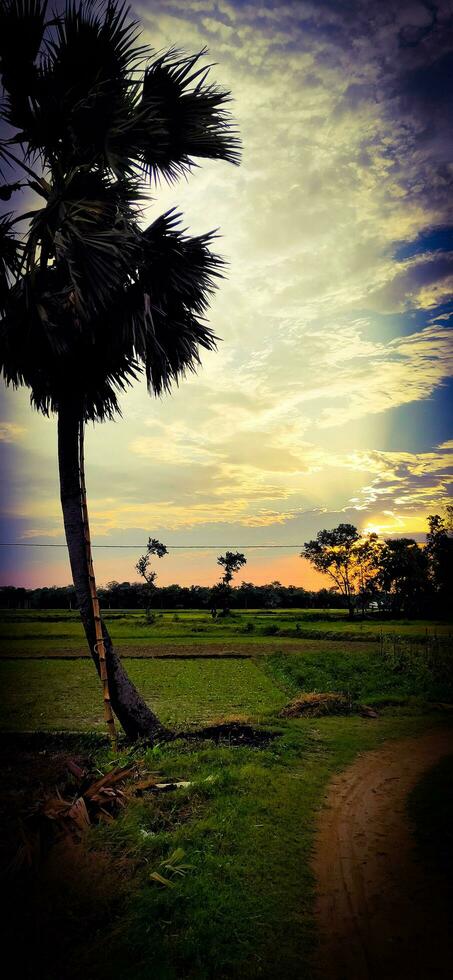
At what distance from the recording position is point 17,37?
7.89m

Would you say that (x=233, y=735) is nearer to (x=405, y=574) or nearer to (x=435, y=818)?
(x=435, y=818)

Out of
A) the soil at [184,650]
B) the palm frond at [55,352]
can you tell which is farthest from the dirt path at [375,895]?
the soil at [184,650]

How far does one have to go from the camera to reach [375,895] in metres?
4.78

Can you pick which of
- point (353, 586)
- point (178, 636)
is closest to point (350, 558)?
point (353, 586)

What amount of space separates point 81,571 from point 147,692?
962cm

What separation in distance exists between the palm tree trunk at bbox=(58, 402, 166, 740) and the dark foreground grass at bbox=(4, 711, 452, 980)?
1.44m

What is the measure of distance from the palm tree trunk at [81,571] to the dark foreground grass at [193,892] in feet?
4.71

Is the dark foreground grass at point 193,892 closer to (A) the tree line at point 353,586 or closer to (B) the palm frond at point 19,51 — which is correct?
(B) the palm frond at point 19,51

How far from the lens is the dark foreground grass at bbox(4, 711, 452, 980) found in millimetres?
3834

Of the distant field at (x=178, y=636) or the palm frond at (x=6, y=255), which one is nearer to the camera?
the palm frond at (x=6, y=255)

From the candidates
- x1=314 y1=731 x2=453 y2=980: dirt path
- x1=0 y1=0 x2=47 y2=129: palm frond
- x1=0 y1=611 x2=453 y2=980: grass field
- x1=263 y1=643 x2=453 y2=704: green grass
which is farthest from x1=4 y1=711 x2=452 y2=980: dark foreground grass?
x1=0 y1=0 x2=47 y2=129: palm frond

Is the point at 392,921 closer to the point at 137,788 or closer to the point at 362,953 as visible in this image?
the point at 362,953

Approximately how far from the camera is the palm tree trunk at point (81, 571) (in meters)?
8.98

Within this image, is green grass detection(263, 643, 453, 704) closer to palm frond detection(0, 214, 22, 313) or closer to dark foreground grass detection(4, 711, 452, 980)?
dark foreground grass detection(4, 711, 452, 980)
